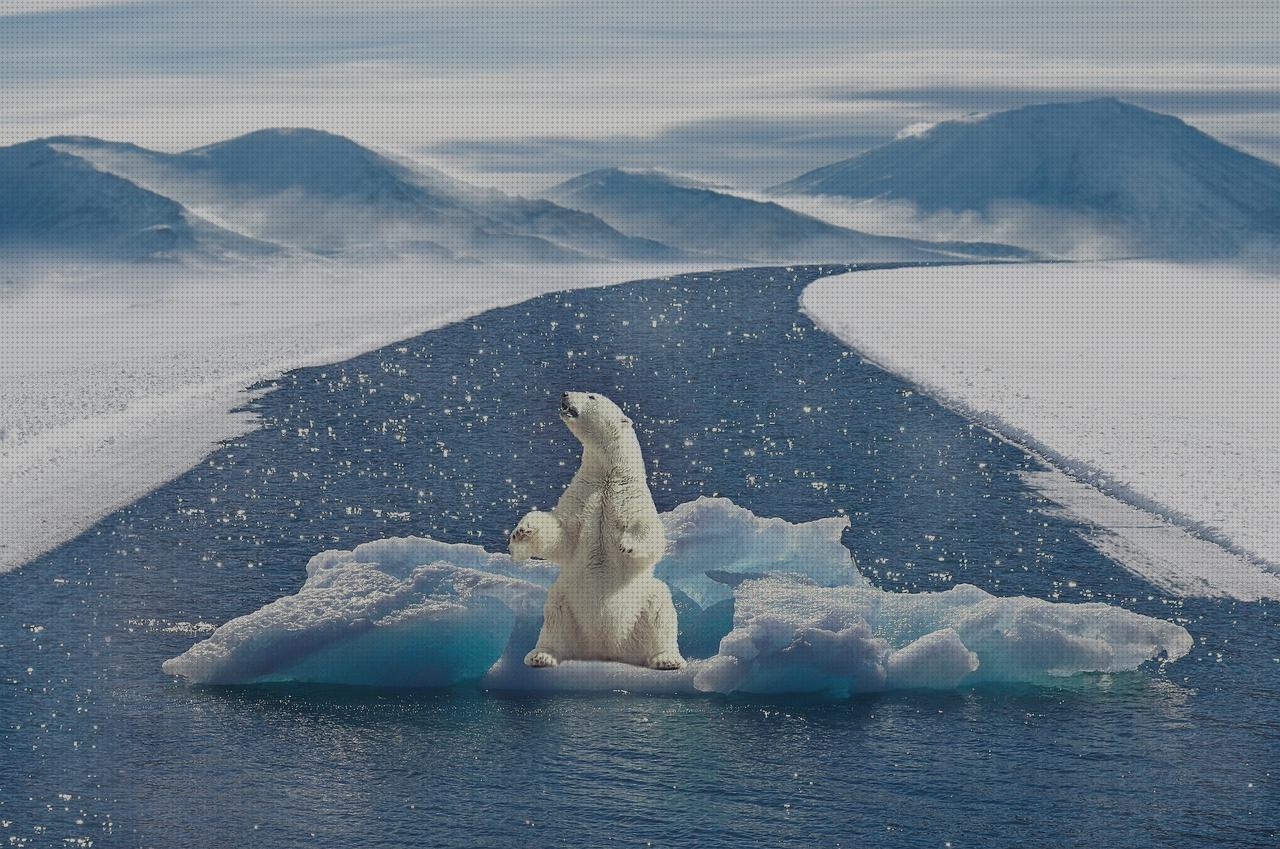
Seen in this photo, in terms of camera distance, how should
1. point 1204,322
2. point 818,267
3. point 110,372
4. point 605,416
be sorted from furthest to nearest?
1. point 818,267
2. point 1204,322
3. point 110,372
4. point 605,416

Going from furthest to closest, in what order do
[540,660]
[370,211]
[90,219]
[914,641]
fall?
[370,211] → [90,219] → [914,641] → [540,660]

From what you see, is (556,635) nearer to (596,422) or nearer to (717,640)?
(717,640)

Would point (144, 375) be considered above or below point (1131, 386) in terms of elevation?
below

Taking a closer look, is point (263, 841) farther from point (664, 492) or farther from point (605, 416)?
point (664, 492)

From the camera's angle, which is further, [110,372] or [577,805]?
[110,372]

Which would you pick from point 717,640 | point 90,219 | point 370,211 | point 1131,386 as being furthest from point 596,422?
point 370,211

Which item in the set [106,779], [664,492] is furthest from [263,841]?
[664,492]

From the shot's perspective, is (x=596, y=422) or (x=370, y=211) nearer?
(x=596, y=422)
